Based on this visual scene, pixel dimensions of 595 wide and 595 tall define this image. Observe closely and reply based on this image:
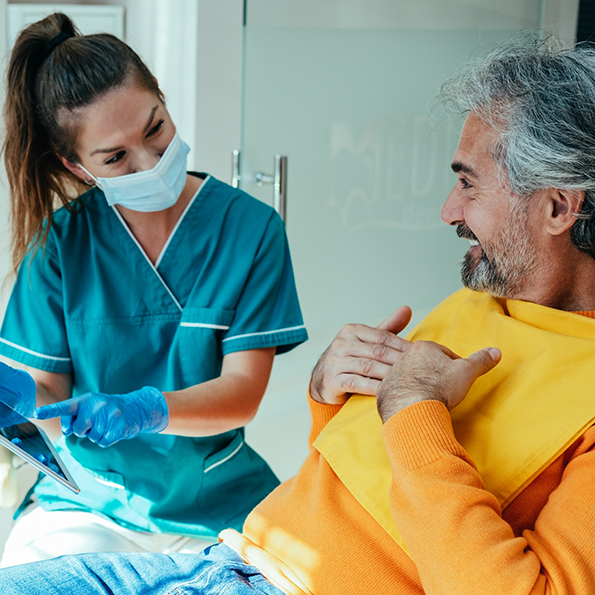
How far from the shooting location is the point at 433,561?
0.78m

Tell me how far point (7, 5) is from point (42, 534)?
1.56 metres

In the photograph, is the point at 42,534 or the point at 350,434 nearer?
the point at 350,434

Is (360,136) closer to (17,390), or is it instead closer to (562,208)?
(562,208)

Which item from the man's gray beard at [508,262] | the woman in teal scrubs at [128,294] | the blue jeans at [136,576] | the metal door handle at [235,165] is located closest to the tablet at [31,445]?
the blue jeans at [136,576]

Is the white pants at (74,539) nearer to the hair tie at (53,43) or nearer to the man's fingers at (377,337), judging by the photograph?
the man's fingers at (377,337)

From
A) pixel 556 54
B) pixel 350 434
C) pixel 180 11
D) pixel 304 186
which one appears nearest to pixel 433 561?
pixel 350 434

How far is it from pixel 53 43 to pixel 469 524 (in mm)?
1133

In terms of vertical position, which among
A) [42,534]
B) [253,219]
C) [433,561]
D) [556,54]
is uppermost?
[556,54]

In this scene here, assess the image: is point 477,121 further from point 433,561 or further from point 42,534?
point 42,534

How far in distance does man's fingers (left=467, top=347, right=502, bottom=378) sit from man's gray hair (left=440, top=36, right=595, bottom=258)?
235 mm

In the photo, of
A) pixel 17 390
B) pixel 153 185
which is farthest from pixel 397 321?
pixel 17 390

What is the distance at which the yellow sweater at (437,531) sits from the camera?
756 millimetres

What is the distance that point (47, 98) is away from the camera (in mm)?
1305

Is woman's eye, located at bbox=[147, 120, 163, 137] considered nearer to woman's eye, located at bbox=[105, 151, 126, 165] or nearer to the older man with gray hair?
woman's eye, located at bbox=[105, 151, 126, 165]
